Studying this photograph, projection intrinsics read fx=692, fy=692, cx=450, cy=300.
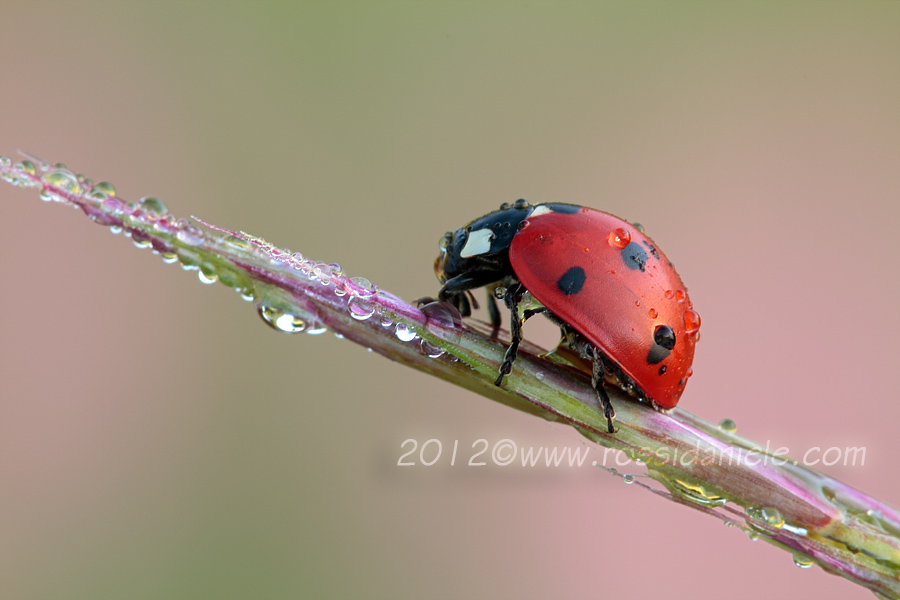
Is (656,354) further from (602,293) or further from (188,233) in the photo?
(188,233)

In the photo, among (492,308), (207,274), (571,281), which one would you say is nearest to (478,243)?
(492,308)

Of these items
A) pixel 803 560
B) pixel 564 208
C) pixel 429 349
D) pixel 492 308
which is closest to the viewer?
pixel 803 560

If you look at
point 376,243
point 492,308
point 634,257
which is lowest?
point 492,308

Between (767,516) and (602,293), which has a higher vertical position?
(602,293)

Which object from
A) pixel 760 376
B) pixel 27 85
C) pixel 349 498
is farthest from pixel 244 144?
pixel 760 376

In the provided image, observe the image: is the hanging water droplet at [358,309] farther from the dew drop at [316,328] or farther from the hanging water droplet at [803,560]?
the hanging water droplet at [803,560]

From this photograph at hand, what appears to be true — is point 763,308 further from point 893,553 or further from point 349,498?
point 893,553
